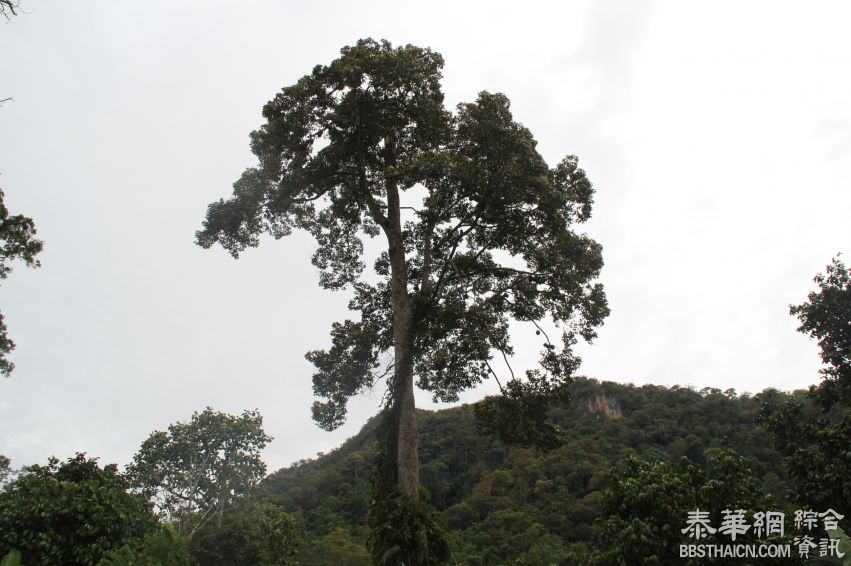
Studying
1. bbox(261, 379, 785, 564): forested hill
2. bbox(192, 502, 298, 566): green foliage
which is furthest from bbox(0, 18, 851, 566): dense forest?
bbox(261, 379, 785, 564): forested hill

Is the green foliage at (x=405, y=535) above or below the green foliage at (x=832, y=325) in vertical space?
below

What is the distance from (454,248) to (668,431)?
55038mm

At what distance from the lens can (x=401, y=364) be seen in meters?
10.7

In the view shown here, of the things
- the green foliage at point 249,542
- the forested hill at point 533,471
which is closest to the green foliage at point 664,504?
the green foliage at point 249,542

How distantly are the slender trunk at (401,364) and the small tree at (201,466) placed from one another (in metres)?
22.4

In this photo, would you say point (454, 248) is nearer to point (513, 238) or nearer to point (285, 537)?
point (513, 238)

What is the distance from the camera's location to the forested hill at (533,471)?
126 feet

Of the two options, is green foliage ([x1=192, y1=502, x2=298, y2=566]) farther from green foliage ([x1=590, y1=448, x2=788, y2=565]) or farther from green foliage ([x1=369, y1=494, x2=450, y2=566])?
green foliage ([x1=369, y1=494, x2=450, y2=566])

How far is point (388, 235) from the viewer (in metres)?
12.3

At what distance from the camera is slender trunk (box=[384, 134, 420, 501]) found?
9.93 m

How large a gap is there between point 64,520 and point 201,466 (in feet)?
63.3

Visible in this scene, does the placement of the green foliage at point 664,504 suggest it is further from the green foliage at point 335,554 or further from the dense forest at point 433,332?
the green foliage at point 335,554

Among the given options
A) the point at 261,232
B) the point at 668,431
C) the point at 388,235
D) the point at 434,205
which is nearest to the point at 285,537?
the point at 261,232

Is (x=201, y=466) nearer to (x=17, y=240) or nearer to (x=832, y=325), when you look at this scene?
(x=17, y=240)
